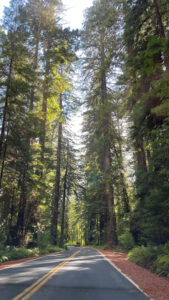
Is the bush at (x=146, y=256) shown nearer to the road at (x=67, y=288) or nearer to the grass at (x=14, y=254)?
the road at (x=67, y=288)

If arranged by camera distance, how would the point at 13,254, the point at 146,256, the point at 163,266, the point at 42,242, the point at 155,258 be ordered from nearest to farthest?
1. the point at 163,266
2. the point at 155,258
3. the point at 146,256
4. the point at 13,254
5. the point at 42,242

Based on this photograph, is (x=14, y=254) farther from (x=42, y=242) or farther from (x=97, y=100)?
(x=97, y=100)

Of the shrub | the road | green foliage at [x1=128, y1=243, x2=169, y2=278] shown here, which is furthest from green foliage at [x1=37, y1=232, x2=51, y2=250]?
Answer: the road

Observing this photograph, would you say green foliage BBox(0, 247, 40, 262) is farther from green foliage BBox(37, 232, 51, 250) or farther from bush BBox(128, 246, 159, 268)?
bush BBox(128, 246, 159, 268)

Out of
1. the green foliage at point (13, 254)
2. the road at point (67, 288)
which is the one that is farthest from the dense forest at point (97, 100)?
the road at point (67, 288)

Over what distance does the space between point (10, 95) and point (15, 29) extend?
5.67 metres

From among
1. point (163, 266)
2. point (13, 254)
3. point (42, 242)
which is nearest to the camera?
point (163, 266)

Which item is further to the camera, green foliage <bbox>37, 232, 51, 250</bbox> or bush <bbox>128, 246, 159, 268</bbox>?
green foliage <bbox>37, 232, 51, 250</bbox>

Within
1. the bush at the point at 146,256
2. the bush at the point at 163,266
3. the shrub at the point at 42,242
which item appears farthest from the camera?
the shrub at the point at 42,242

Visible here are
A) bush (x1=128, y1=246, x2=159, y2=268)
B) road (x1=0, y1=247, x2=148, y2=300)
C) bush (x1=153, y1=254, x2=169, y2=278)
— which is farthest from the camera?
bush (x1=128, y1=246, x2=159, y2=268)

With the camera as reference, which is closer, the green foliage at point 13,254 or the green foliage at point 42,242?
the green foliage at point 13,254

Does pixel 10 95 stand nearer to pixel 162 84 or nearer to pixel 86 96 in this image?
pixel 162 84

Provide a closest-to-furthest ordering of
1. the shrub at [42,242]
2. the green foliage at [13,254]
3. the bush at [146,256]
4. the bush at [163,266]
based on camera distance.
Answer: the bush at [163,266], the bush at [146,256], the green foliage at [13,254], the shrub at [42,242]

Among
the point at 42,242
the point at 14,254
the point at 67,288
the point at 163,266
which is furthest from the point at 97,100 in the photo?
the point at 67,288
